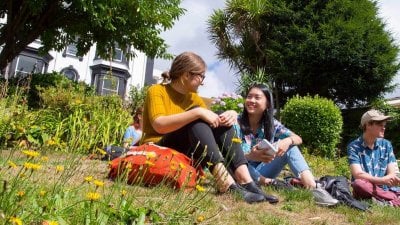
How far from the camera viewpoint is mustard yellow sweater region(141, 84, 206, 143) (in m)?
3.32

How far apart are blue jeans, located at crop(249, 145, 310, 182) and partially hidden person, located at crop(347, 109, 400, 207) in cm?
59

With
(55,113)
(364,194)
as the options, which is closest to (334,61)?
(55,113)

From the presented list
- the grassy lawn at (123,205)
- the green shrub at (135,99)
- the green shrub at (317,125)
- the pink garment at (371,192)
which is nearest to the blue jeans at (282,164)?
the grassy lawn at (123,205)

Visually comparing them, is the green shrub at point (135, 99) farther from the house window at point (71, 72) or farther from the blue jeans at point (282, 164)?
the house window at point (71, 72)

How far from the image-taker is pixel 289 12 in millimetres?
16516

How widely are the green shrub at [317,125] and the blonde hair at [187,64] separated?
734cm

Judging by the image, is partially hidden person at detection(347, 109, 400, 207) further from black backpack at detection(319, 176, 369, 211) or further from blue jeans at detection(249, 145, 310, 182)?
blue jeans at detection(249, 145, 310, 182)

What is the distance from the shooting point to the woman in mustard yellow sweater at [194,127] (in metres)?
3.09

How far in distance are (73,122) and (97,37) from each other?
5.65 meters

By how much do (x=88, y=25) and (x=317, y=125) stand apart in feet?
21.1

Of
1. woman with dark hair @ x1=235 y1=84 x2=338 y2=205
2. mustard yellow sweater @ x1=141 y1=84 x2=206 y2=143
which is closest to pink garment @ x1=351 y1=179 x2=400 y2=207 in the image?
woman with dark hair @ x1=235 y1=84 x2=338 y2=205

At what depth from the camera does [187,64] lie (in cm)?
338

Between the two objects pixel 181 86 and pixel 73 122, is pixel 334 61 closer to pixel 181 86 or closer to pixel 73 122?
pixel 73 122

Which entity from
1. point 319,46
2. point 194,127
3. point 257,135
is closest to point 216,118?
point 194,127
